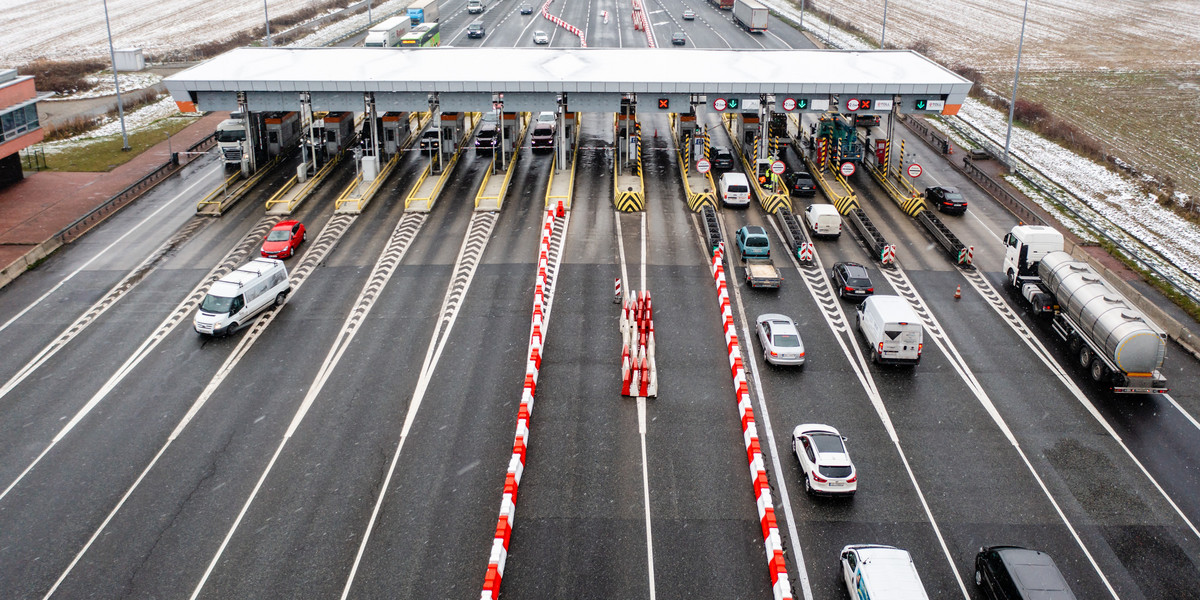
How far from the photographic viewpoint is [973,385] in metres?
34.1

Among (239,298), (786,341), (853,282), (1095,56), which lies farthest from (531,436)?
(1095,56)

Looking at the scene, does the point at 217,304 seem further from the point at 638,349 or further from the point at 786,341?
the point at 786,341

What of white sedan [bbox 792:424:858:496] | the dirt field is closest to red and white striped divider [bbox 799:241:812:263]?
white sedan [bbox 792:424:858:496]

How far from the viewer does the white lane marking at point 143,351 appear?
2956 centimetres

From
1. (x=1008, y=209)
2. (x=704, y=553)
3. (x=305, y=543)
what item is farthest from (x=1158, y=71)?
(x=305, y=543)

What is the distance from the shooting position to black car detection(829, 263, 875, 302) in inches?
1613

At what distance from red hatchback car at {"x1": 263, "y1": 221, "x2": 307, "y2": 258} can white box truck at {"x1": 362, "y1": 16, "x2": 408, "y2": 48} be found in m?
40.9

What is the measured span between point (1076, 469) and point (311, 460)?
25098 millimetres

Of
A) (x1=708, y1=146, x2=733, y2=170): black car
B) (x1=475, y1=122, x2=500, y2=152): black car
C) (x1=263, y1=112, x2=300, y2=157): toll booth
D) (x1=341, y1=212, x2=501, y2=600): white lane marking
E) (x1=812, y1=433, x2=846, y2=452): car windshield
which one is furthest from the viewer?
(x1=263, y1=112, x2=300, y2=157): toll booth

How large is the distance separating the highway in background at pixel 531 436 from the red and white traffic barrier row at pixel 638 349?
0.60m

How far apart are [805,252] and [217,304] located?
28.2m

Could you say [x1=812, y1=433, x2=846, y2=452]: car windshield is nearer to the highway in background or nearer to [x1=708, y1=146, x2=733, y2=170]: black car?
the highway in background

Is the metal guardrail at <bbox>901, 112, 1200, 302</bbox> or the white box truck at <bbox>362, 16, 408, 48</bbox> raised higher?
the white box truck at <bbox>362, 16, 408, 48</bbox>

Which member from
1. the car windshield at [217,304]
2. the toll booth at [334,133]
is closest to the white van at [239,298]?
the car windshield at [217,304]
